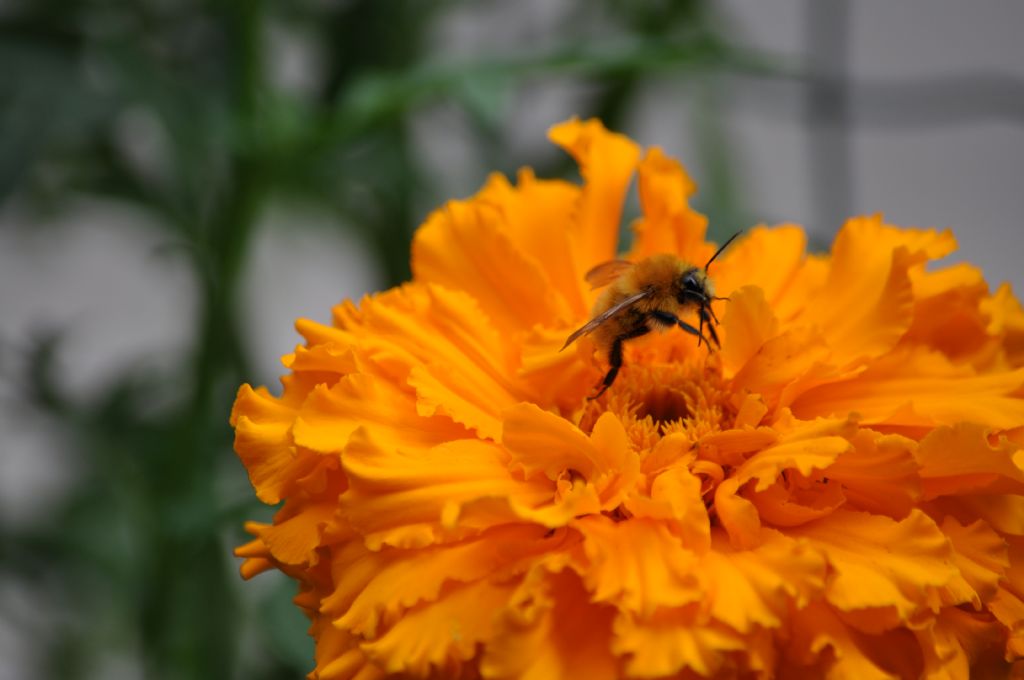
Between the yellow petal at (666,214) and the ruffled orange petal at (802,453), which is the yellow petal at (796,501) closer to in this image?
the ruffled orange petal at (802,453)

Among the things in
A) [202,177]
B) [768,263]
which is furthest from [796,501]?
[202,177]

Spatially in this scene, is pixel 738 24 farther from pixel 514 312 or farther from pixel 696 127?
pixel 514 312

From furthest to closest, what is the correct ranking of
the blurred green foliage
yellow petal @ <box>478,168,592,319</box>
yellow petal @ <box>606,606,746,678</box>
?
the blurred green foliage → yellow petal @ <box>478,168,592,319</box> → yellow petal @ <box>606,606,746,678</box>

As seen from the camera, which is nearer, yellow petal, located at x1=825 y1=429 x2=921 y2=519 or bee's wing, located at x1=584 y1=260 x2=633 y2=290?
yellow petal, located at x1=825 y1=429 x2=921 y2=519

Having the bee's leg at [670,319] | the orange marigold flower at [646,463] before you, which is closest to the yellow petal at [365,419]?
the orange marigold flower at [646,463]

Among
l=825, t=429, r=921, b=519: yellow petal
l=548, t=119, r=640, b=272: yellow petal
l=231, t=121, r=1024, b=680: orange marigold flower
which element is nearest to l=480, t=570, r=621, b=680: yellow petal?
l=231, t=121, r=1024, b=680: orange marigold flower

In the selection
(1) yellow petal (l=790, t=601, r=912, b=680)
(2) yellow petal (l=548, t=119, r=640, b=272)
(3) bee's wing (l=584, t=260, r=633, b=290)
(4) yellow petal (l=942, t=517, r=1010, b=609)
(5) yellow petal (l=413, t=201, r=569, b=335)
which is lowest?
(1) yellow petal (l=790, t=601, r=912, b=680)

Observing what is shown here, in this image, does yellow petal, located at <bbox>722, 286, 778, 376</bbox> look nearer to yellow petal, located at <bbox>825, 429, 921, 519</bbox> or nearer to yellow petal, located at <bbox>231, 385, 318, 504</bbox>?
yellow petal, located at <bbox>825, 429, 921, 519</bbox>
